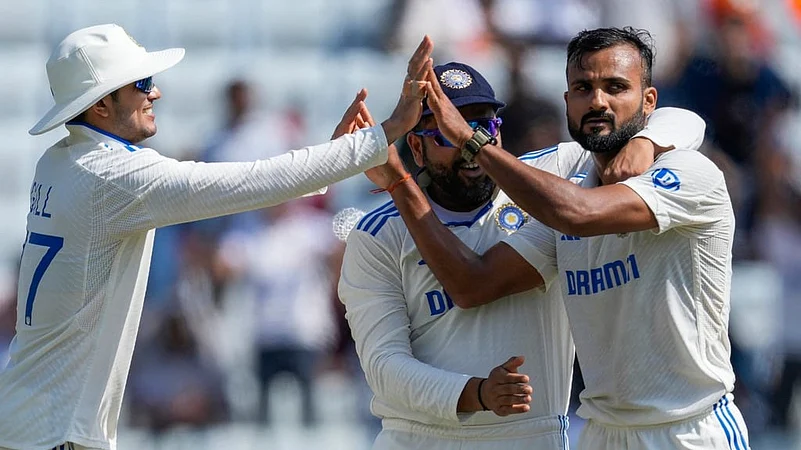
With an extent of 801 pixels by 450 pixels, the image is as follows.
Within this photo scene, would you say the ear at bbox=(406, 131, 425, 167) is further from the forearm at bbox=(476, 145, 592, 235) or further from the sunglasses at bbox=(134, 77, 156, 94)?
the sunglasses at bbox=(134, 77, 156, 94)

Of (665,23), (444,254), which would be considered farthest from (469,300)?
(665,23)

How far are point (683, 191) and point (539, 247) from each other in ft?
1.80

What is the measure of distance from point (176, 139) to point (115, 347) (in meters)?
4.43

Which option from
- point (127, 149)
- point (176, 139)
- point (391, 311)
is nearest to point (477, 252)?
point (391, 311)

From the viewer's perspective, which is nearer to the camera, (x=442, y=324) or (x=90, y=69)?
(x=90, y=69)

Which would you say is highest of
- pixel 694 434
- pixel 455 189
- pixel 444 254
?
pixel 455 189

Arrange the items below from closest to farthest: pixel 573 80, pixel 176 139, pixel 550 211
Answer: pixel 550 211, pixel 573 80, pixel 176 139

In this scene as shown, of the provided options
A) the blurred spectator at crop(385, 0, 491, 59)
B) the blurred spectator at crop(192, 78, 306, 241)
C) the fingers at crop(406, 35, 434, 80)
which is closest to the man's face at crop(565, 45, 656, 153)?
the fingers at crop(406, 35, 434, 80)

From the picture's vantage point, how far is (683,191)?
12.6ft

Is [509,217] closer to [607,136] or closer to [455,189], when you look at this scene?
[455,189]

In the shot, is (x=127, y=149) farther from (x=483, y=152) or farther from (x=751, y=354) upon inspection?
(x=751, y=354)

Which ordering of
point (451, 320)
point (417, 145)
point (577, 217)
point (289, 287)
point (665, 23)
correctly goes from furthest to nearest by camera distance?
point (665, 23) < point (289, 287) < point (417, 145) < point (451, 320) < point (577, 217)

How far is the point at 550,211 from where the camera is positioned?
12.3ft

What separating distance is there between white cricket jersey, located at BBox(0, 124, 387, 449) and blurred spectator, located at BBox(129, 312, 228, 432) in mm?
3810
